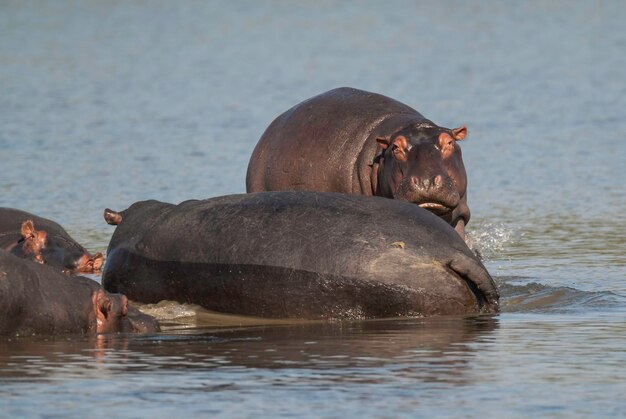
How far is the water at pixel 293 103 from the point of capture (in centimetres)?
652

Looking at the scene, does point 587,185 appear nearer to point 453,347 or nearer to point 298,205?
point 298,205

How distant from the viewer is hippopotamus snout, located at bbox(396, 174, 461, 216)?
1007 centimetres

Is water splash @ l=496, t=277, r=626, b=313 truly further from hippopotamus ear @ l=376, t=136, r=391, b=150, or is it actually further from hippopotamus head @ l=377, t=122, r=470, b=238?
hippopotamus ear @ l=376, t=136, r=391, b=150

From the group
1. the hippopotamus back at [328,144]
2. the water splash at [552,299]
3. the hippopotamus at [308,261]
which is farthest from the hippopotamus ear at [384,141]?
the hippopotamus at [308,261]

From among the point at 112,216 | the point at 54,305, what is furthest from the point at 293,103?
the point at 54,305

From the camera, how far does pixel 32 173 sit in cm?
1578

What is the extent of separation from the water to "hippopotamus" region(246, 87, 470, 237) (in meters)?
0.79

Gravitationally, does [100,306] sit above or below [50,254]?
below

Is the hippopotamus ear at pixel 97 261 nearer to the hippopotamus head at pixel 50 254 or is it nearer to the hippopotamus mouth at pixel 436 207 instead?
the hippopotamus head at pixel 50 254

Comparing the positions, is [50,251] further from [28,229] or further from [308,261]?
[308,261]

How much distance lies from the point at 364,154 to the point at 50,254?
2350 millimetres

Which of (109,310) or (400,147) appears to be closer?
(109,310)

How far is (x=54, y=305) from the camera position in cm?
805

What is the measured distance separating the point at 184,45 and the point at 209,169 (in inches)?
631
